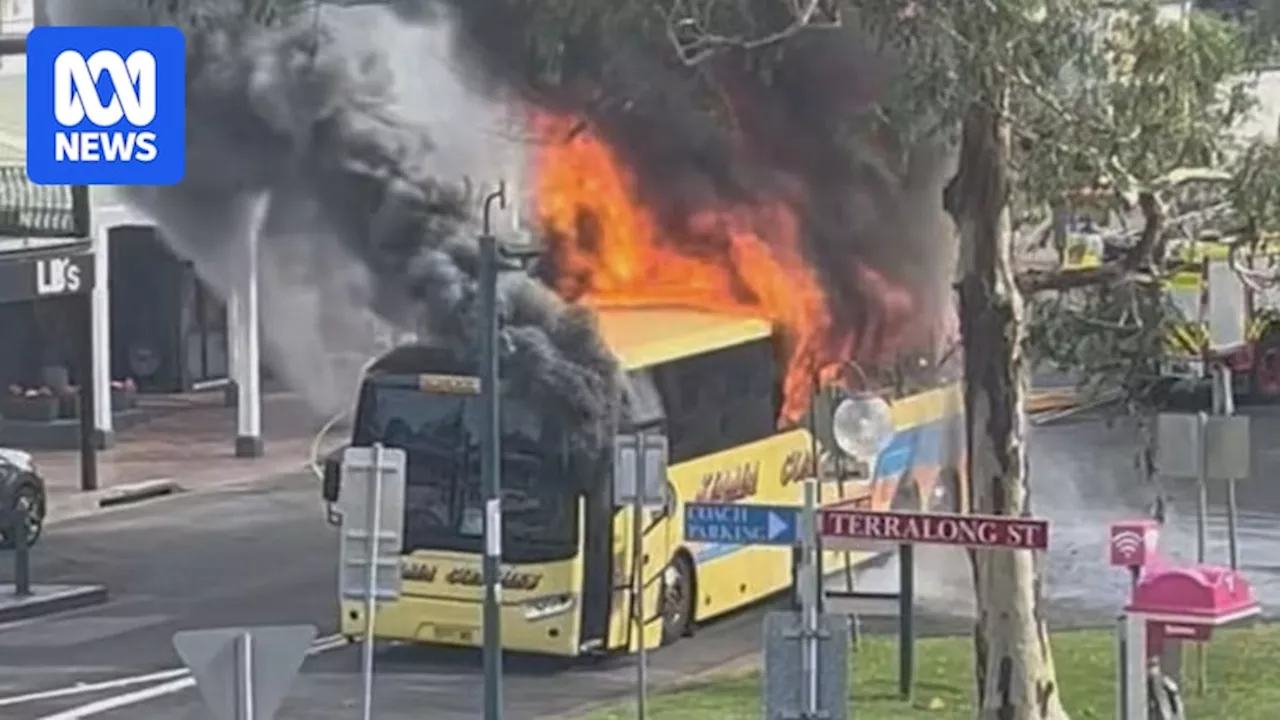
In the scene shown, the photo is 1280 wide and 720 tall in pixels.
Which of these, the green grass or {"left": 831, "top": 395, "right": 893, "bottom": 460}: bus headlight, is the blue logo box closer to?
the green grass

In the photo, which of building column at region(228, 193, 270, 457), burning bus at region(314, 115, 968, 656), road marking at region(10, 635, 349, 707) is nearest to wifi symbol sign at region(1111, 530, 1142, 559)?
burning bus at region(314, 115, 968, 656)

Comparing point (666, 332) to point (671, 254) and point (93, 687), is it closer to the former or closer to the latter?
point (671, 254)

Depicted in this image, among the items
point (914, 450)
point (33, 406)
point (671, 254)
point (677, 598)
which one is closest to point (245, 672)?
point (677, 598)

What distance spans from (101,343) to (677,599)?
14.4 meters

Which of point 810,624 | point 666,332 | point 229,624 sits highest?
point 666,332

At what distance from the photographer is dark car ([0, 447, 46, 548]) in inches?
1129

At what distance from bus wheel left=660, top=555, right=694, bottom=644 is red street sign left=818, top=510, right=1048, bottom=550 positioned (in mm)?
8995

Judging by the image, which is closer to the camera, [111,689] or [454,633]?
[111,689]

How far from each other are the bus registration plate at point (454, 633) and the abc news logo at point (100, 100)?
14.9 ft

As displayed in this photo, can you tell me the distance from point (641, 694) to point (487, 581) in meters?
1.52

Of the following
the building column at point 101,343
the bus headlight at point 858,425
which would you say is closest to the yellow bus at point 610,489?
the bus headlight at point 858,425

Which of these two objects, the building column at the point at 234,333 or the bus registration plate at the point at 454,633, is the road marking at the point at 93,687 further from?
the building column at the point at 234,333

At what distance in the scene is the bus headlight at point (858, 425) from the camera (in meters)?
22.7

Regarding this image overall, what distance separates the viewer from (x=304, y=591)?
1064 inches
